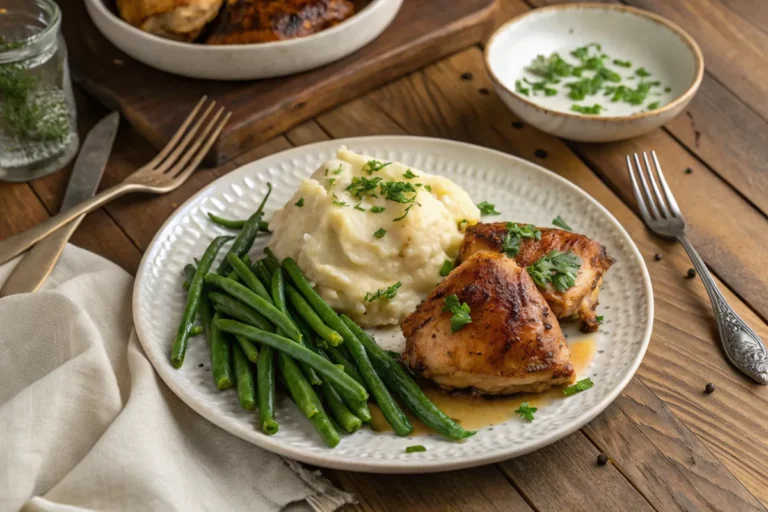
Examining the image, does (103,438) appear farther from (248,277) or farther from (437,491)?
(437,491)

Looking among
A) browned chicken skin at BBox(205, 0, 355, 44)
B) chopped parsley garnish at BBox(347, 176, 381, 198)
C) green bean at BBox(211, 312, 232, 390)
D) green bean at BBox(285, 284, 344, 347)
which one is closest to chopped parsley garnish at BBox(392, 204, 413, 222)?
chopped parsley garnish at BBox(347, 176, 381, 198)

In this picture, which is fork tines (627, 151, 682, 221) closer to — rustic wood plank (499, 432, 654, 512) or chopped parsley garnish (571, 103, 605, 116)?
chopped parsley garnish (571, 103, 605, 116)

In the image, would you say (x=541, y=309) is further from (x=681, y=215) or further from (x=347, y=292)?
(x=681, y=215)

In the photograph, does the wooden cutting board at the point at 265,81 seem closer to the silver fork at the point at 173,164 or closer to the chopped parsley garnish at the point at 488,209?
the silver fork at the point at 173,164

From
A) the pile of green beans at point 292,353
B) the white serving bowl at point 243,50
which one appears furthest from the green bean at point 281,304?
the white serving bowl at point 243,50

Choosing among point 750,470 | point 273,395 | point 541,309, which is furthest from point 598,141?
point 273,395

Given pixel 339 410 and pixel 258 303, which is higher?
pixel 258 303

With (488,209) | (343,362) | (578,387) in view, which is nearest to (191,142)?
(488,209)
